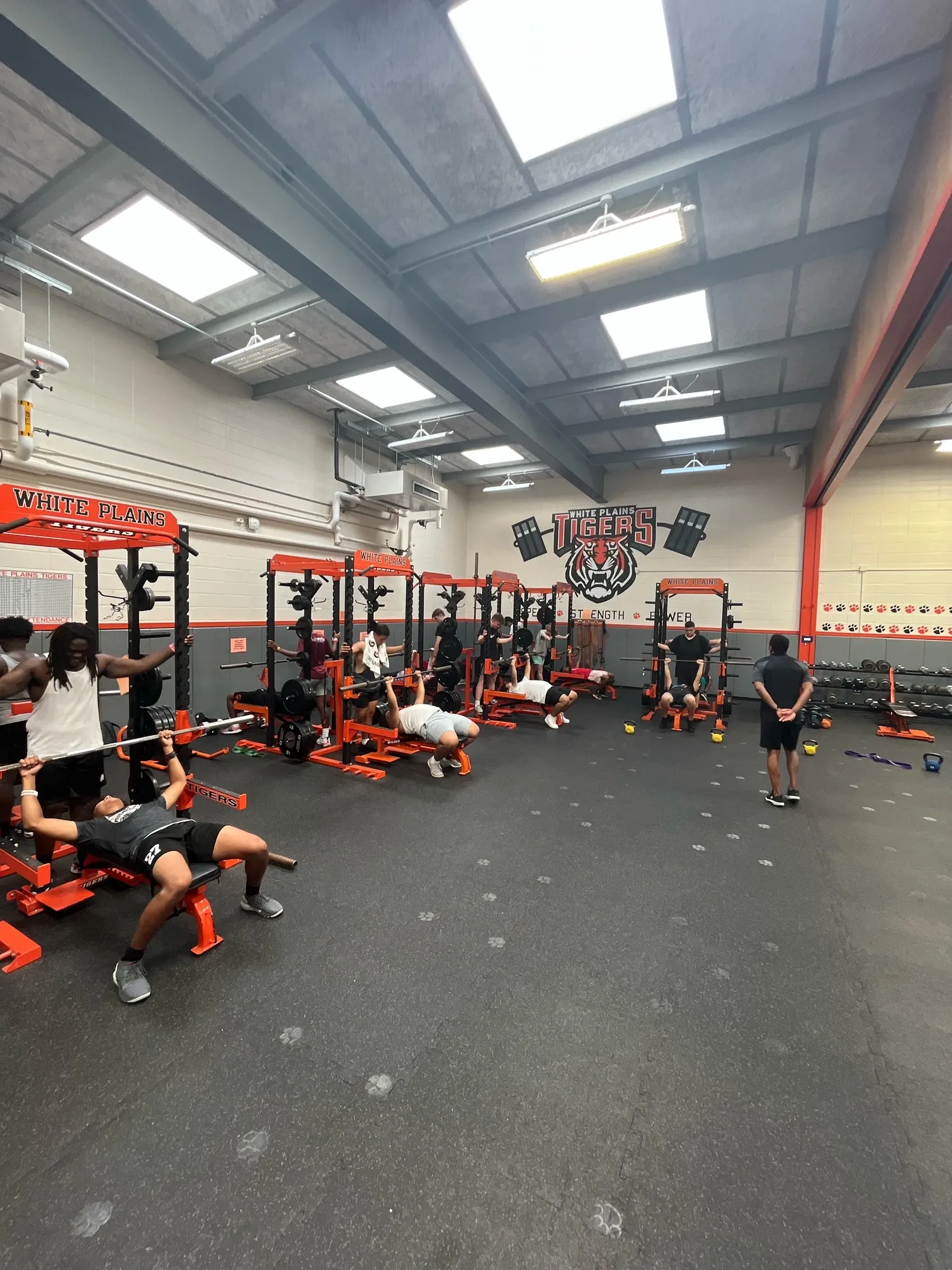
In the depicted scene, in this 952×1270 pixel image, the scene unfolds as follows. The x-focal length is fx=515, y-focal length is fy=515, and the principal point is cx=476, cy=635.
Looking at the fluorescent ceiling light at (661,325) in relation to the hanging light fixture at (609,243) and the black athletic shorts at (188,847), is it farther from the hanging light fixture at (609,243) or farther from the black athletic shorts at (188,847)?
the black athletic shorts at (188,847)

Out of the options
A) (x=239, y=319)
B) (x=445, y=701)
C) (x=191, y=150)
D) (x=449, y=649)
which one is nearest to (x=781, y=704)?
(x=445, y=701)

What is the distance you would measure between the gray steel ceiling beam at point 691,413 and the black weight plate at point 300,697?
5.23 metres

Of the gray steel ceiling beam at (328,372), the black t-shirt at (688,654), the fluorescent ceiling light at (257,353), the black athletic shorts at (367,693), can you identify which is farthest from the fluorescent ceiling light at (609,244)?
the black t-shirt at (688,654)

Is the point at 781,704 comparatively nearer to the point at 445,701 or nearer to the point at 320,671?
the point at 445,701

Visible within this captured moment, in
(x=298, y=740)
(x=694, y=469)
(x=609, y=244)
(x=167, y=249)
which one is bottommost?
(x=298, y=740)

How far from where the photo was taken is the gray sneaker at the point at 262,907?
2.42 metres

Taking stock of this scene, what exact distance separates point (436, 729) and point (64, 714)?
2.60 meters

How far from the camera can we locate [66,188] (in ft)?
10.7

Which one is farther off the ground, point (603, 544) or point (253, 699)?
point (603, 544)

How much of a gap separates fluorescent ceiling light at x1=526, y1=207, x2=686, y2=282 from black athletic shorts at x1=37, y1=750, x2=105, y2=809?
150 inches

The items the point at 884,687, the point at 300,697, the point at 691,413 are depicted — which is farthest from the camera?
the point at 884,687

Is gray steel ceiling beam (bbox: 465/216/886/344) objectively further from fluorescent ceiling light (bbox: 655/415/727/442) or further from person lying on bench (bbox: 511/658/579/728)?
person lying on bench (bbox: 511/658/579/728)

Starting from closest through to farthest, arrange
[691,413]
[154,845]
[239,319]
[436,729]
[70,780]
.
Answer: [154,845] < [70,780] < [436,729] < [239,319] < [691,413]

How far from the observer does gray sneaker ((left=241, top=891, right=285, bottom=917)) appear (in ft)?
7.94
